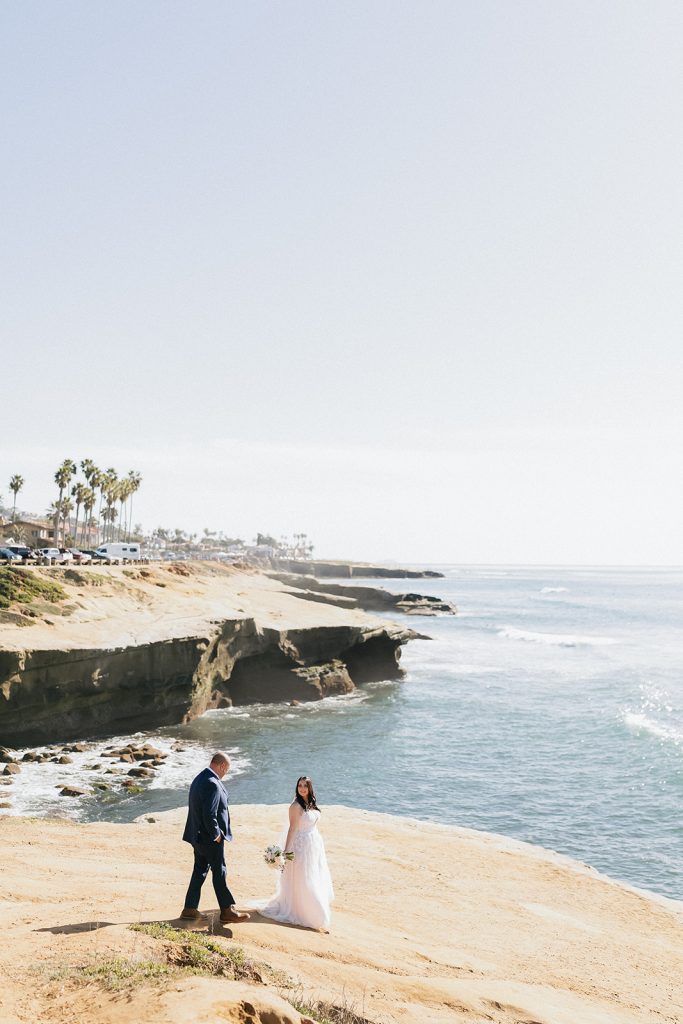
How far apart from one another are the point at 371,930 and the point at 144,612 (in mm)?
31017

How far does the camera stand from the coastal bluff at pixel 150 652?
29172 millimetres

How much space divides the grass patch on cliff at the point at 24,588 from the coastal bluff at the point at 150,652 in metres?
0.11

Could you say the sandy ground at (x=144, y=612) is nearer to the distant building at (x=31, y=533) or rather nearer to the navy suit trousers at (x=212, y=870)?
the navy suit trousers at (x=212, y=870)

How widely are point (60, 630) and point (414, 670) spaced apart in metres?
27.1

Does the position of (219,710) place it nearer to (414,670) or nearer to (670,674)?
(414,670)

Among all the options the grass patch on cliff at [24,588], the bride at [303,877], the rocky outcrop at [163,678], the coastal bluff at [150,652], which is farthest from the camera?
the grass patch on cliff at [24,588]

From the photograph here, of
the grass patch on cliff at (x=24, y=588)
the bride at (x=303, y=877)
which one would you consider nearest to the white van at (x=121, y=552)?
the grass patch on cliff at (x=24, y=588)

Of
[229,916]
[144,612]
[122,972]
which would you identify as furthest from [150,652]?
[122,972]

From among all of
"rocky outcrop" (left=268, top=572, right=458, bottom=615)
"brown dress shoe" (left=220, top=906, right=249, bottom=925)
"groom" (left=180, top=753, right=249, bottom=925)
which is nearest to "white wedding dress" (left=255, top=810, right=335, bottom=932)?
"brown dress shoe" (left=220, top=906, right=249, bottom=925)

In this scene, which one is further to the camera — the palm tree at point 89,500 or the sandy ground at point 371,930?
the palm tree at point 89,500

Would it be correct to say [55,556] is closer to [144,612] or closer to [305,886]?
[144,612]

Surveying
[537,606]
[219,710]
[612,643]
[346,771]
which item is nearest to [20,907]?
[346,771]

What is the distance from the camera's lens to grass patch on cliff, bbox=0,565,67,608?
33.6 m

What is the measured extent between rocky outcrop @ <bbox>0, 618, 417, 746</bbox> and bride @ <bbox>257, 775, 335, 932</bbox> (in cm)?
2118
